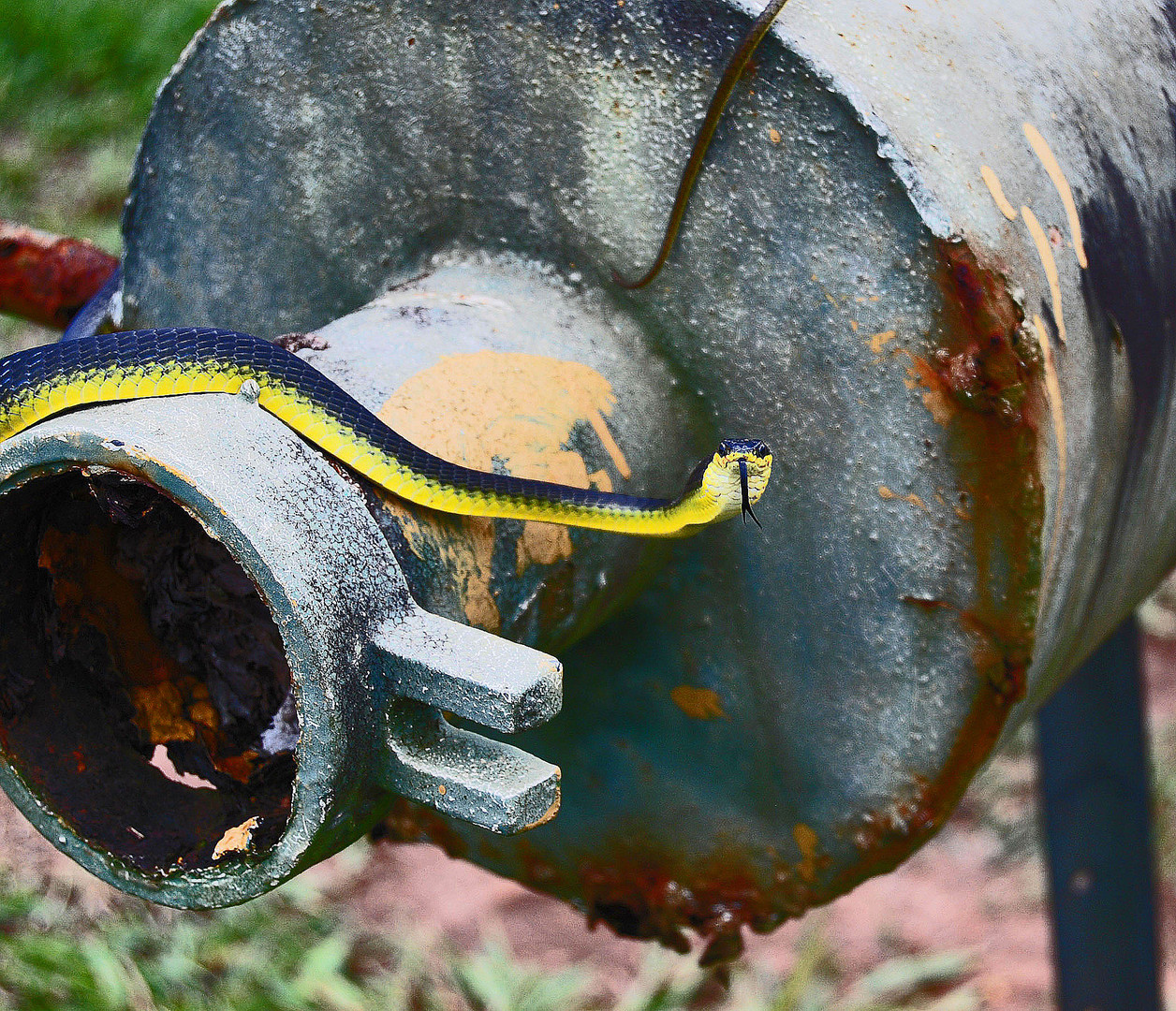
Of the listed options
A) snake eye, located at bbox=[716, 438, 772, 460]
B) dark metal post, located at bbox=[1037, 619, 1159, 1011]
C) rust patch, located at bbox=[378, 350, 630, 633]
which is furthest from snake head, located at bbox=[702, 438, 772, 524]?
dark metal post, located at bbox=[1037, 619, 1159, 1011]

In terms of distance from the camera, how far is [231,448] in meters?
0.99

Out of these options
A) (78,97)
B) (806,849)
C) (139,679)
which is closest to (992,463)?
(806,849)

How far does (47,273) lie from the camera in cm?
178

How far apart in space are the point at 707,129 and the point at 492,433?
0.35m

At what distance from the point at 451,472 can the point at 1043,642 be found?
2.01ft

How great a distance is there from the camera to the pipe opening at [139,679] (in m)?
1.10

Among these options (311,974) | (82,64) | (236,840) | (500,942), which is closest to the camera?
(236,840)

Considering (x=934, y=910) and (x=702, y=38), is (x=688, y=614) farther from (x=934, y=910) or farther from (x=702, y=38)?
(x=934, y=910)

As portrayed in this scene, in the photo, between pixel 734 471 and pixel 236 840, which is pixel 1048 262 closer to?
pixel 734 471

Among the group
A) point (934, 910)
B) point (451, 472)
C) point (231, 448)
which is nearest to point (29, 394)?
point (231, 448)

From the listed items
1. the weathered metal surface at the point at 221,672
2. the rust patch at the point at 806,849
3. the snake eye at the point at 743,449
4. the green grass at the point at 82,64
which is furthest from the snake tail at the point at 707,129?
the green grass at the point at 82,64

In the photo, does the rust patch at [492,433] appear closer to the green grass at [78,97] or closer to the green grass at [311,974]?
the green grass at [311,974]

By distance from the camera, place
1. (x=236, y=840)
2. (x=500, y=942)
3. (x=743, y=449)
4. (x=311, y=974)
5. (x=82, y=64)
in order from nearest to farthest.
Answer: (x=236, y=840) → (x=743, y=449) → (x=311, y=974) → (x=500, y=942) → (x=82, y=64)

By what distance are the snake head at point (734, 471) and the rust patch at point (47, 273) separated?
3.30 ft
